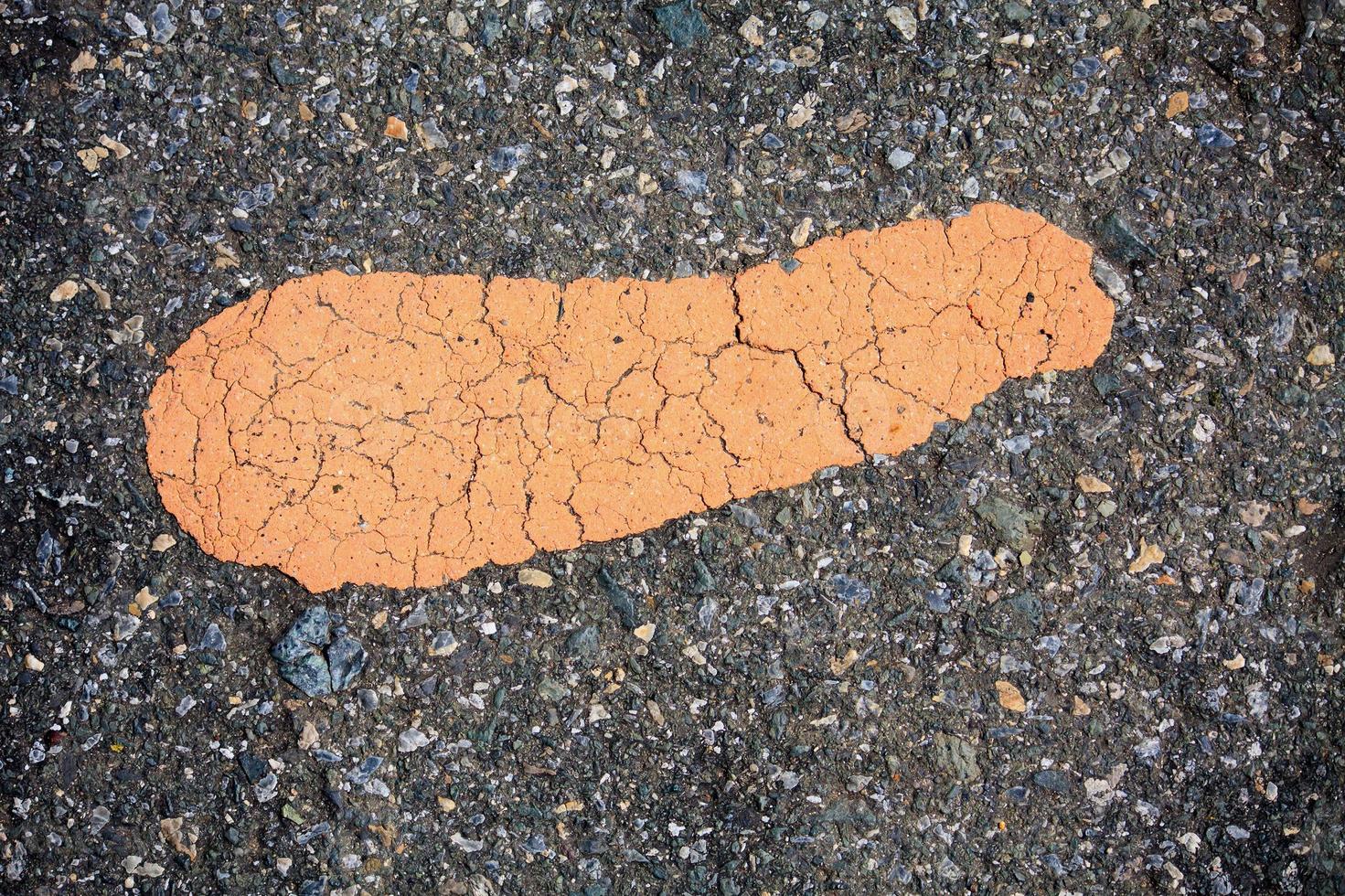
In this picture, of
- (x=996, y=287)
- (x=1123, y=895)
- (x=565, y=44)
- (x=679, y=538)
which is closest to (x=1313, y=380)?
(x=996, y=287)

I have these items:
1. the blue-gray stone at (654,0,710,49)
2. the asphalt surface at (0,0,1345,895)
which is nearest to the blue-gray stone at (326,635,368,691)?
the asphalt surface at (0,0,1345,895)

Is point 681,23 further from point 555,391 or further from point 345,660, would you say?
point 345,660

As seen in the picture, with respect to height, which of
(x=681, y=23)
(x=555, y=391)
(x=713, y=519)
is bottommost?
(x=713, y=519)

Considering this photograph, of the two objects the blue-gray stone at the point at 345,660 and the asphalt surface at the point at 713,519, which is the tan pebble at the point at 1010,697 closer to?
the asphalt surface at the point at 713,519

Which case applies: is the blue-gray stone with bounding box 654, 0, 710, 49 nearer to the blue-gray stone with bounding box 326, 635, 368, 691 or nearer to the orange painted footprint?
the orange painted footprint

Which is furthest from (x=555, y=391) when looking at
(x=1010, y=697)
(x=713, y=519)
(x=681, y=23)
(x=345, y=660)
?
(x=1010, y=697)

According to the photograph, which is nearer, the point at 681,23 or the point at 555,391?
the point at 555,391
